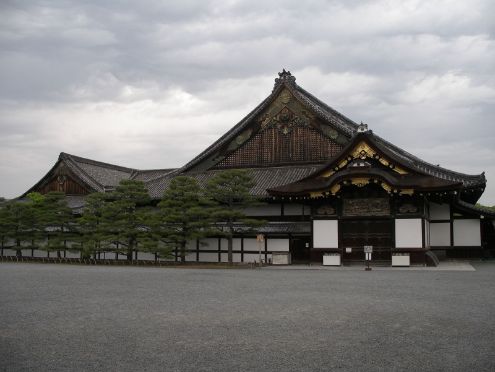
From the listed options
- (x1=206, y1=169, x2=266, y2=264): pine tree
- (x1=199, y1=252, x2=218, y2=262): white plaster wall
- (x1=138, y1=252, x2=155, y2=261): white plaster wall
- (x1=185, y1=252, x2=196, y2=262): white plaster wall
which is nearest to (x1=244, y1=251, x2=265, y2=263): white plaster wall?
(x1=199, y1=252, x2=218, y2=262): white plaster wall

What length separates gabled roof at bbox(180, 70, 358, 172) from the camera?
34062mm

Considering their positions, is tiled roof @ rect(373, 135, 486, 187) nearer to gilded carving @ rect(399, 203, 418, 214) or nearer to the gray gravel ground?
gilded carving @ rect(399, 203, 418, 214)

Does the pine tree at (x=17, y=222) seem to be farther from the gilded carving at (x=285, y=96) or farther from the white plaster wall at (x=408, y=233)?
the white plaster wall at (x=408, y=233)

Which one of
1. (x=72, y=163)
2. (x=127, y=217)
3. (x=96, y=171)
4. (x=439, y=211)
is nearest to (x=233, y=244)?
(x=127, y=217)

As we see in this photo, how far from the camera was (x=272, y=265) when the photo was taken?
29625 millimetres

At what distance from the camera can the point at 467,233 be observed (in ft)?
104

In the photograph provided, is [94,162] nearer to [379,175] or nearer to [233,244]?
[233,244]

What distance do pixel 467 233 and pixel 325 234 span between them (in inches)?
375

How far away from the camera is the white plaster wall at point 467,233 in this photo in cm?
3169

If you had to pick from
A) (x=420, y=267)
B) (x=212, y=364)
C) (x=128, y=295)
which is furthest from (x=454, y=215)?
(x=212, y=364)

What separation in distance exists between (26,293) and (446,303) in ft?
39.8

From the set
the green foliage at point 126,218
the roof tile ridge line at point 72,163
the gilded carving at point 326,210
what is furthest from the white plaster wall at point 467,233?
the roof tile ridge line at point 72,163

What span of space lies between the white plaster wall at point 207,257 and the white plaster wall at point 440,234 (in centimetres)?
1373

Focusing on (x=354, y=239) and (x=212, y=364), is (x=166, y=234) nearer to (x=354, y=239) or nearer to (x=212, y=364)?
(x=354, y=239)
